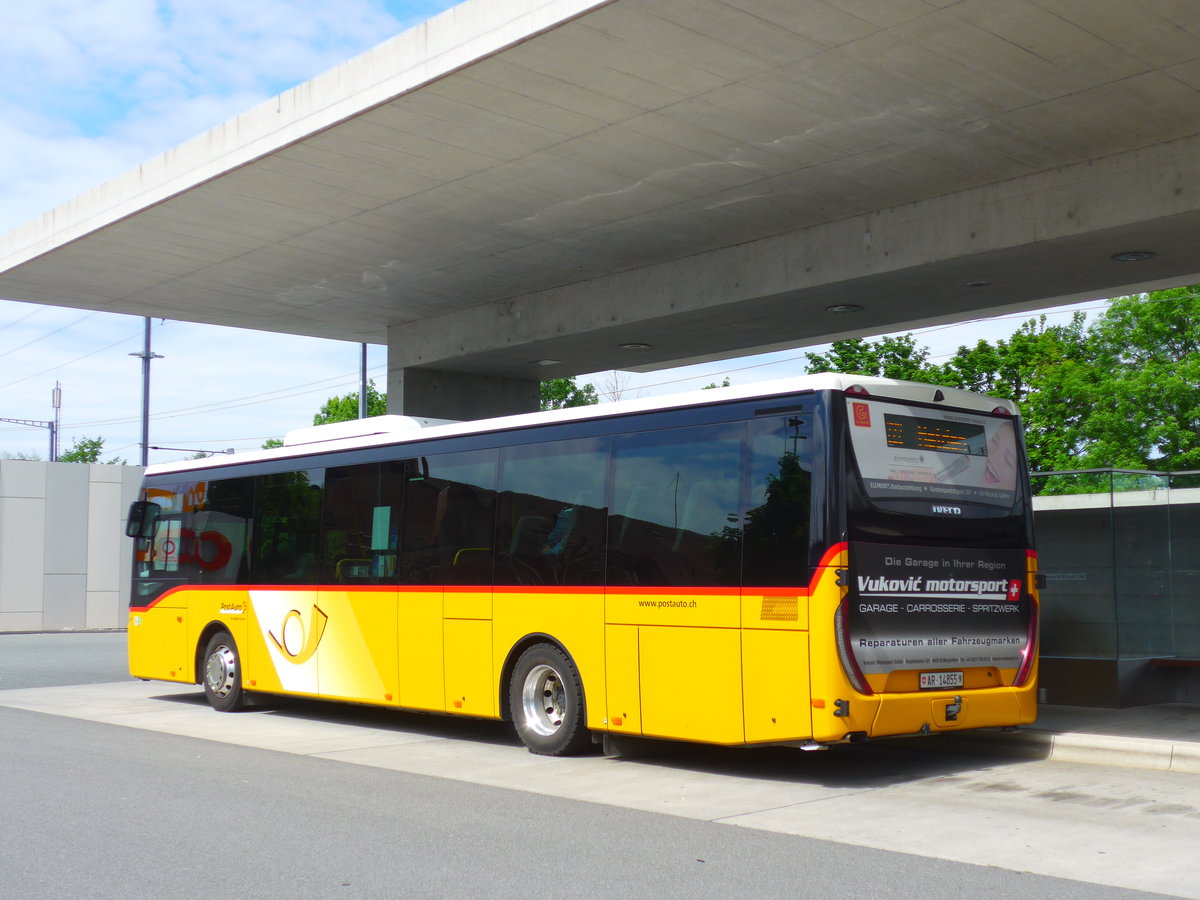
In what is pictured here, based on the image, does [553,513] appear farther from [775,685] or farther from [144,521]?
[144,521]

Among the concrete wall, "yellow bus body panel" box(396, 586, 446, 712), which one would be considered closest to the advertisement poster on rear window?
"yellow bus body panel" box(396, 586, 446, 712)

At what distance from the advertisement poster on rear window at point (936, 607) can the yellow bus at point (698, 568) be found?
0.02 metres

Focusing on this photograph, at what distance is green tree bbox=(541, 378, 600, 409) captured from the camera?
262ft

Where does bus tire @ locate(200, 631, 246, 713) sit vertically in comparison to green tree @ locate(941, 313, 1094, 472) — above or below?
below

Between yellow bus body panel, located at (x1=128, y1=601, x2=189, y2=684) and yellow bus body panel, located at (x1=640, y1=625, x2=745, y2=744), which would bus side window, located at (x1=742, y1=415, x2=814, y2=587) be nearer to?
yellow bus body panel, located at (x1=640, y1=625, x2=745, y2=744)

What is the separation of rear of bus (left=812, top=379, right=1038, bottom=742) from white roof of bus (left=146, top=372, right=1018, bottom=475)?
0.04 metres

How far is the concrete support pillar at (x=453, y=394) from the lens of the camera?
2022cm

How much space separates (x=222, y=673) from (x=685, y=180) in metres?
8.15

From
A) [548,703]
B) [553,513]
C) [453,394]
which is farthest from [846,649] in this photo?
[453,394]

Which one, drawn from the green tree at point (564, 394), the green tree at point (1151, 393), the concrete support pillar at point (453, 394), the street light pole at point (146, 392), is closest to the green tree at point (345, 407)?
the green tree at point (564, 394)

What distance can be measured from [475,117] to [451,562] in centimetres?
422

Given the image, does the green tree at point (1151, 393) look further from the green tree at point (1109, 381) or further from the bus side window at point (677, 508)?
the bus side window at point (677, 508)

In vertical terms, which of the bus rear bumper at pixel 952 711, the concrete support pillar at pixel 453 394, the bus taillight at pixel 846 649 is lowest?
the bus rear bumper at pixel 952 711

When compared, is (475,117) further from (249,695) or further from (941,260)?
(249,695)
